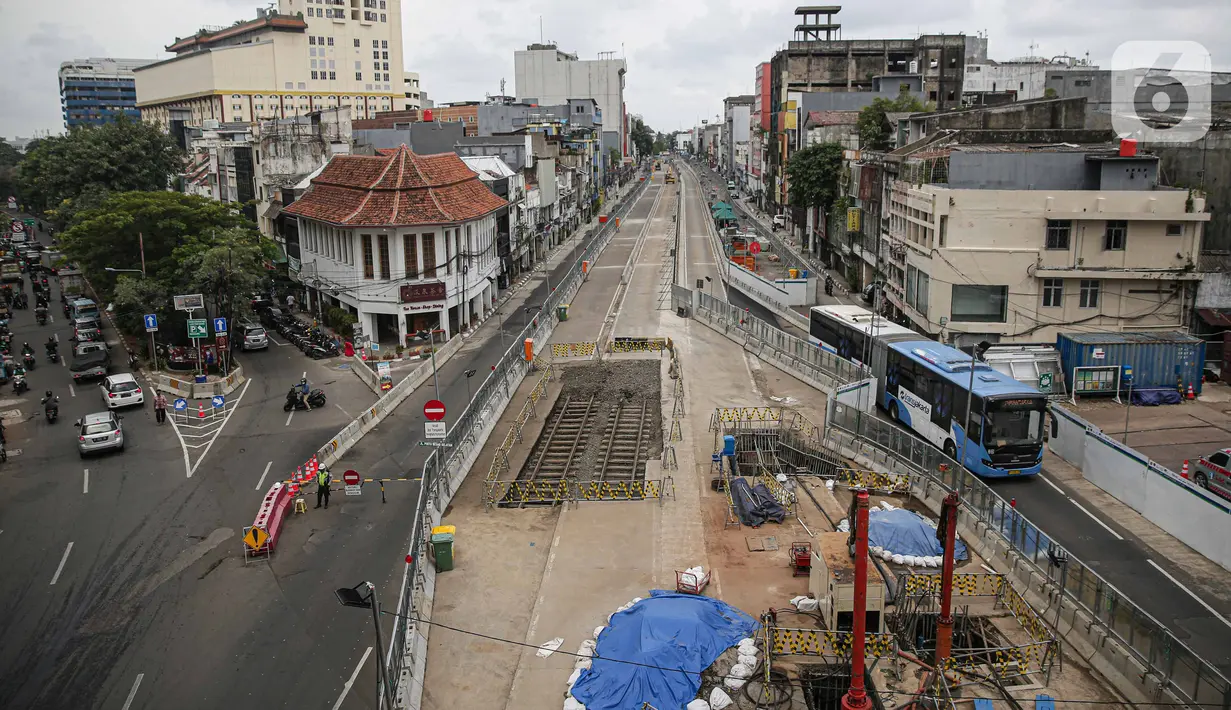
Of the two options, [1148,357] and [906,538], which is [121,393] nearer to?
[906,538]

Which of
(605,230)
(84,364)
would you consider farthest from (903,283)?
(605,230)

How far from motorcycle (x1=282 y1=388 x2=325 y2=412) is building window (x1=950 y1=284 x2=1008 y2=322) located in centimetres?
3012

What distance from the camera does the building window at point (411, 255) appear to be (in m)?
50.9

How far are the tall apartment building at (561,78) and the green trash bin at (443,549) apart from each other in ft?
576

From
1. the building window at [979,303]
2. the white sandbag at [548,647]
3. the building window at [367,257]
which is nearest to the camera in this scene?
the white sandbag at [548,647]

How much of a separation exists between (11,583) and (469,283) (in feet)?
112

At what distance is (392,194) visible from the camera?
51562 millimetres

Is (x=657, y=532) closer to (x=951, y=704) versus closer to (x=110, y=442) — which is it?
(x=951, y=704)

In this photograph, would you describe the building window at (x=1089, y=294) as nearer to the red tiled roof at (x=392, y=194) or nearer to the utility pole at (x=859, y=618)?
the utility pole at (x=859, y=618)

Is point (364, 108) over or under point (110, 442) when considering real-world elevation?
over

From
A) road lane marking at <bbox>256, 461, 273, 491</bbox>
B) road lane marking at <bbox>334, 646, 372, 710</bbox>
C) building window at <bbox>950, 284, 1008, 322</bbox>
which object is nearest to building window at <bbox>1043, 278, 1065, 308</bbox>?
building window at <bbox>950, 284, 1008, 322</bbox>

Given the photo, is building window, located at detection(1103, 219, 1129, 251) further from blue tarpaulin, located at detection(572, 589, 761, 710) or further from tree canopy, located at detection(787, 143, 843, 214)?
tree canopy, located at detection(787, 143, 843, 214)

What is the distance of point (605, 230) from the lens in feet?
347

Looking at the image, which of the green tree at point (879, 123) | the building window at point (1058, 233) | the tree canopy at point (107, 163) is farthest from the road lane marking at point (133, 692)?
the tree canopy at point (107, 163)
